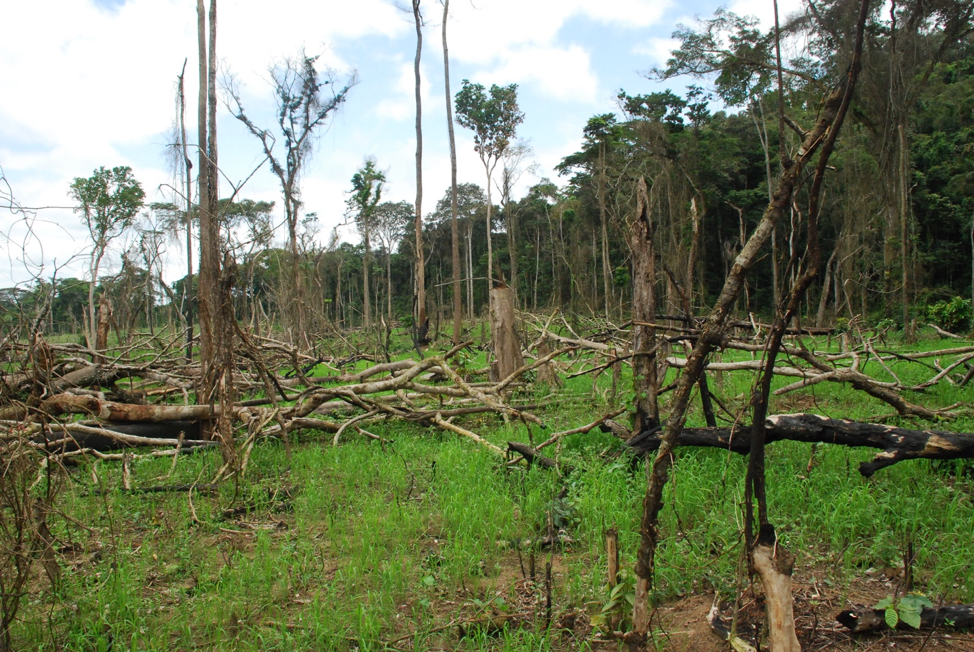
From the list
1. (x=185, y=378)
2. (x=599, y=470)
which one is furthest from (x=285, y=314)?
(x=599, y=470)

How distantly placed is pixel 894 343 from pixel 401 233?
37870 millimetres

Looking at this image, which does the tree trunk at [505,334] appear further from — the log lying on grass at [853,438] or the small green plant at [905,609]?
the small green plant at [905,609]

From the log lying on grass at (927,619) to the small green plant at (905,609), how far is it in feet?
0.10

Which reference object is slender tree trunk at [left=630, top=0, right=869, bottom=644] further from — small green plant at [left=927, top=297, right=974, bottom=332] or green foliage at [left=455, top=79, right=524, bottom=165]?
green foliage at [left=455, top=79, right=524, bottom=165]

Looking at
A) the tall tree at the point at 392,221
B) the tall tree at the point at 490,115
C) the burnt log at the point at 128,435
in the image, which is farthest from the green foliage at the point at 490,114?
the burnt log at the point at 128,435

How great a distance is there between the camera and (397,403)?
6645 mm

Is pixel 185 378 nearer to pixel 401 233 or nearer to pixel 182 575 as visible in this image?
pixel 182 575

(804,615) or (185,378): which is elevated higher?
(185,378)

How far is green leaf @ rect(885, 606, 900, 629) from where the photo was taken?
2.17 meters

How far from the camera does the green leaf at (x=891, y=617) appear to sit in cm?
217

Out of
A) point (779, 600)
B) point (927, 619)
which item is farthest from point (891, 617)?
point (779, 600)

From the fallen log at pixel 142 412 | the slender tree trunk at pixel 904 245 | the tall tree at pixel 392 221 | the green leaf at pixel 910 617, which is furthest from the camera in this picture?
the tall tree at pixel 392 221

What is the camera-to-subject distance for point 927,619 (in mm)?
2252

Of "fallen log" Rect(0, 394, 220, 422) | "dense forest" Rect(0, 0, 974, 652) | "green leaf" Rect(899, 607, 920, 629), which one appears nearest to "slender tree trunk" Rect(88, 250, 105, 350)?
"dense forest" Rect(0, 0, 974, 652)
